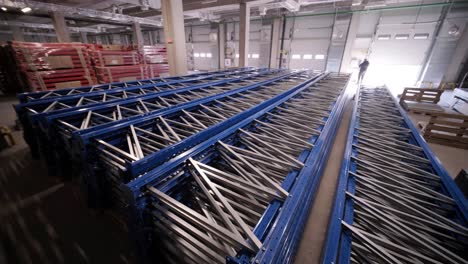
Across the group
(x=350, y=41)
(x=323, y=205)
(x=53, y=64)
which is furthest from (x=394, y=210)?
(x=350, y=41)

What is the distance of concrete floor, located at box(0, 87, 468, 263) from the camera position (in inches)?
87.7

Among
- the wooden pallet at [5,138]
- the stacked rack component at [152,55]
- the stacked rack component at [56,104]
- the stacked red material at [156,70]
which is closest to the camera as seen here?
the stacked rack component at [56,104]

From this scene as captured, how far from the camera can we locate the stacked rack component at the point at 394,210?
167 centimetres

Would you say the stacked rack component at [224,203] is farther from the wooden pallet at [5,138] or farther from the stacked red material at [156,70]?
the stacked red material at [156,70]

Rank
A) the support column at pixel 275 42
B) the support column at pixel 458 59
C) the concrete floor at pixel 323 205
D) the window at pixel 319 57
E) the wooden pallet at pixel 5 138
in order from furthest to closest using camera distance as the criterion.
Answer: the support column at pixel 275 42 → the window at pixel 319 57 → the support column at pixel 458 59 → the wooden pallet at pixel 5 138 → the concrete floor at pixel 323 205

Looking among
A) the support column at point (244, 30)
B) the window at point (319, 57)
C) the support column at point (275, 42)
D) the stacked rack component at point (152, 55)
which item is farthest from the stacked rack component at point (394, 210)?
the support column at point (275, 42)

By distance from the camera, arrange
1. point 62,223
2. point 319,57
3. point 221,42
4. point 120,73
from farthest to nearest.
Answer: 1. point 221,42
2. point 319,57
3. point 120,73
4. point 62,223

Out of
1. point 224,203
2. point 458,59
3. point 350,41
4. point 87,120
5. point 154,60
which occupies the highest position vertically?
point 350,41

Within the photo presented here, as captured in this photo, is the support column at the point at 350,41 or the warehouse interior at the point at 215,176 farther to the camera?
the support column at the point at 350,41

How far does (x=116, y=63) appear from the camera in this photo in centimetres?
853

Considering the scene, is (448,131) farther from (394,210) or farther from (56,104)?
(56,104)

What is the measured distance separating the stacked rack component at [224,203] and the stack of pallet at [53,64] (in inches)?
308

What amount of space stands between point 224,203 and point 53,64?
379 inches

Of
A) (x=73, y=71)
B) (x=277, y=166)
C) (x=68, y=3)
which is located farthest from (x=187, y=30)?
(x=277, y=166)
